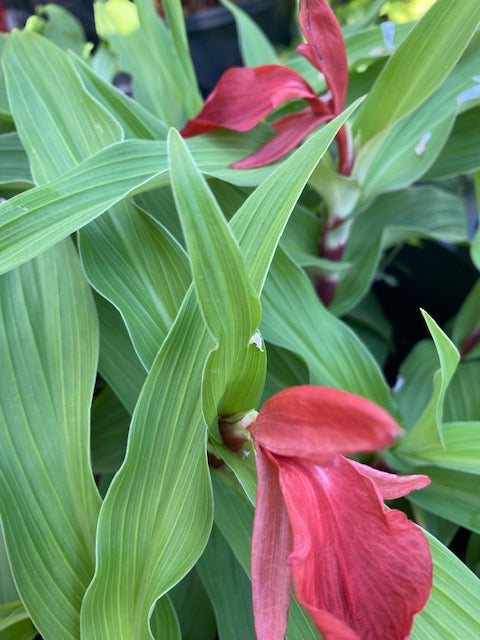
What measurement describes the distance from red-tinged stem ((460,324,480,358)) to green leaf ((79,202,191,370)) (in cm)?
41

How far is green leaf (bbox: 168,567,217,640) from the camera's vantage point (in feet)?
1.79

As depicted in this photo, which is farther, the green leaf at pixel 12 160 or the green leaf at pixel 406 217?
the green leaf at pixel 406 217

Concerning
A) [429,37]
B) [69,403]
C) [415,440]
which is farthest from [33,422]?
[429,37]

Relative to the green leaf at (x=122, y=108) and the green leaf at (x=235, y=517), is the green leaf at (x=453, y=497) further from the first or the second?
the green leaf at (x=122, y=108)

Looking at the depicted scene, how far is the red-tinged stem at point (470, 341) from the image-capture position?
702 mm

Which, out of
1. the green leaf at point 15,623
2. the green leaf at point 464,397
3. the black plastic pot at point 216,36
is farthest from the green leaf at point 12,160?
the black plastic pot at point 216,36

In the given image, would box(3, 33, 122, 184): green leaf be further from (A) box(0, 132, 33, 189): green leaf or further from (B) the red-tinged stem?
(B) the red-tinged stem

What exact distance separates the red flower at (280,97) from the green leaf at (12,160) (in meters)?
0.15

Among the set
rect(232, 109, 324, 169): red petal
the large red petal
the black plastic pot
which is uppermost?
the black plastic pot

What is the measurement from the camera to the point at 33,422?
39 cm

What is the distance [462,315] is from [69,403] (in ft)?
1.64

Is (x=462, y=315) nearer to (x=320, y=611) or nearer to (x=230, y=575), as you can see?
(x=230, y=575)

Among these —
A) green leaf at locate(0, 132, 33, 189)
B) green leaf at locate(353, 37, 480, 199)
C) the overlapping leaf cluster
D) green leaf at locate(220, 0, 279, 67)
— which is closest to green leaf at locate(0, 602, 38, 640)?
the overlapping leaf cluster

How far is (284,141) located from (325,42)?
8cm
